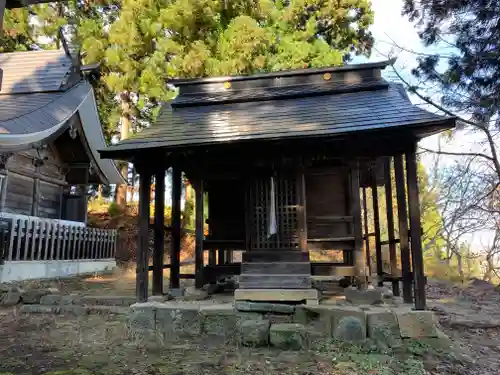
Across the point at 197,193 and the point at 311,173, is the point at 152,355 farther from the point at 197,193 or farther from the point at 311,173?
the point at 311,173

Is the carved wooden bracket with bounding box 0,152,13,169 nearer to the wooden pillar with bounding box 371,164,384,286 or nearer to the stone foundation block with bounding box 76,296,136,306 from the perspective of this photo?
the stone foundation block with bounding box 76,296,136,306

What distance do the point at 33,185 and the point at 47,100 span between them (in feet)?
9.60

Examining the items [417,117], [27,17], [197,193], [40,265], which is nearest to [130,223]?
[40,265]

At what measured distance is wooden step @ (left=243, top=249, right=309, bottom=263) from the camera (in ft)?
21.6

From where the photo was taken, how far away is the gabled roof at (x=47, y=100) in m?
11.1

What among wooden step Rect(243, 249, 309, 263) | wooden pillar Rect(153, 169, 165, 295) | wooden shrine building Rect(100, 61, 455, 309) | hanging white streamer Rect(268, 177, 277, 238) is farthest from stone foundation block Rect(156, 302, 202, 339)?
hanging white streamer Rect(268, 177, 277, 238)

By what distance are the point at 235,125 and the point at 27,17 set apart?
17.4 m

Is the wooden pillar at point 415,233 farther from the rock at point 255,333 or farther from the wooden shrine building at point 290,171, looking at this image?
the rock at point 255,333

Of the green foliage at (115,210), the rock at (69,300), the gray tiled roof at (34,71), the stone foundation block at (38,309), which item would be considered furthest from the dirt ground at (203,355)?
the green foliage at (115,210)

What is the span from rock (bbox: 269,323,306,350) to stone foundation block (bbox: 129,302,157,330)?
1.89 metres

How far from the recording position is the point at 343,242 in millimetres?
6684

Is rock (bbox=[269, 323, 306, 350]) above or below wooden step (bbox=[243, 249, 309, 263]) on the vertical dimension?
below

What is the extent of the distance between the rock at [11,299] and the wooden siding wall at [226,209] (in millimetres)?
4330

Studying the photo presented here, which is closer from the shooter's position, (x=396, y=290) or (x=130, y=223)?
(x=396, y=290)
